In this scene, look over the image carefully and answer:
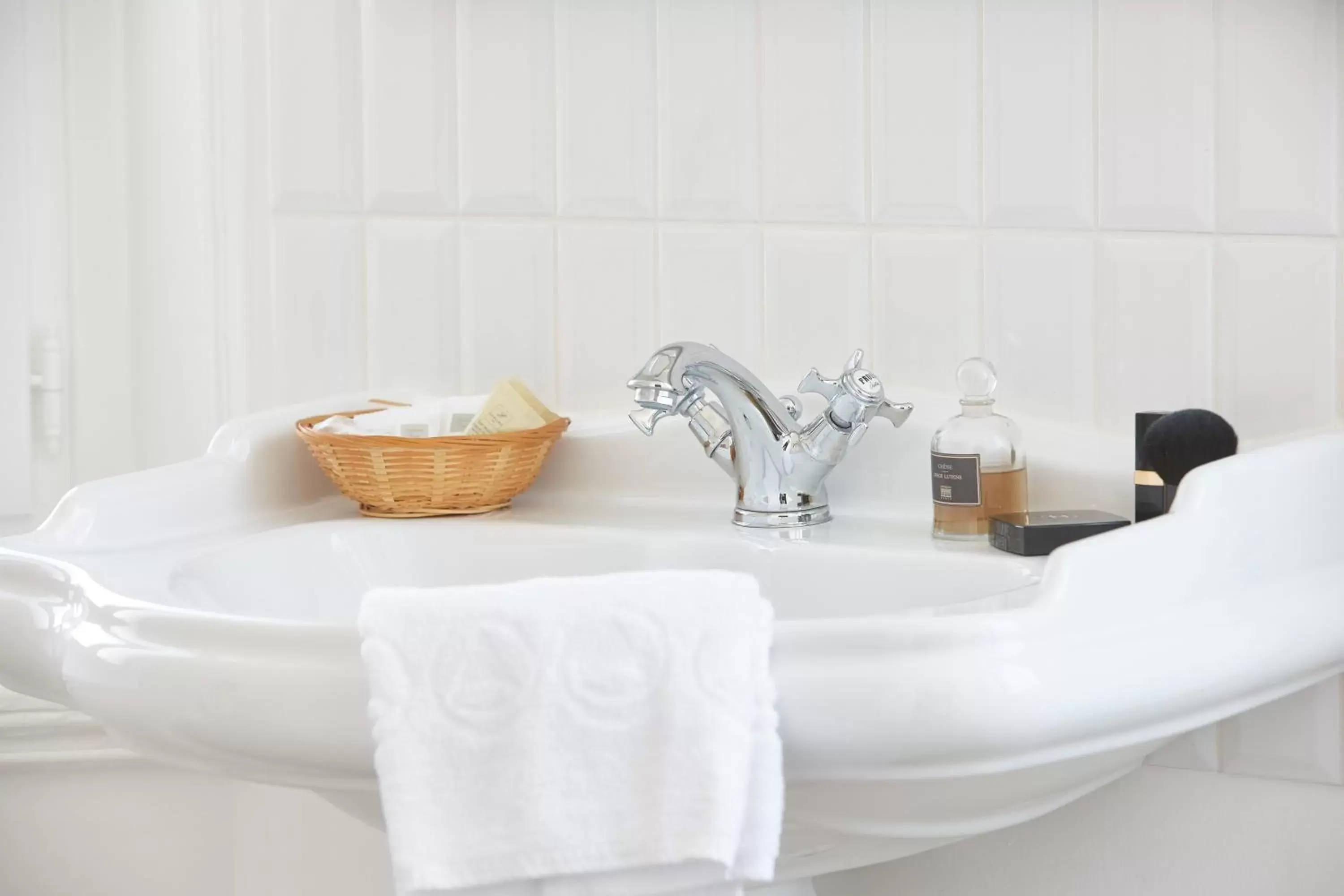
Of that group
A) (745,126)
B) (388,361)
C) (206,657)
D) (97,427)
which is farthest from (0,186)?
(206,657)

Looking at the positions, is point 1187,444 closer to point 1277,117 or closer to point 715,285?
point 1277,117

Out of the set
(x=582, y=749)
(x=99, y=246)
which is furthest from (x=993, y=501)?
(x=99, y=246)

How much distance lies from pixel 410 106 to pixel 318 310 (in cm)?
22

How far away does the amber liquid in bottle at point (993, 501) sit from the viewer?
39.8 inches

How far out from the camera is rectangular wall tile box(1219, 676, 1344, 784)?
1012 millimetres

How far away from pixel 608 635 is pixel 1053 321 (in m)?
0.63

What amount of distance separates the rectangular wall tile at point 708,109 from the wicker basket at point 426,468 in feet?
0.88

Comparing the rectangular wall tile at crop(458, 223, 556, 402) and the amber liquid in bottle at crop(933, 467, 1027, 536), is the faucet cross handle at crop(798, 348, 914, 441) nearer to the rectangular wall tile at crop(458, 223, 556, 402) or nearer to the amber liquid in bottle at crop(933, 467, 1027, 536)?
the amber liquid in bottle at crop(933, 467, 1027, 536)

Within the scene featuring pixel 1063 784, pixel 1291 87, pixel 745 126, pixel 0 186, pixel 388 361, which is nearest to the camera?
pixel 1063 784

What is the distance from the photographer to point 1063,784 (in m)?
0.81

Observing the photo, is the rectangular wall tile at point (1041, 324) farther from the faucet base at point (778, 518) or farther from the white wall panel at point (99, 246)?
the white wall panel at point (99, 246)

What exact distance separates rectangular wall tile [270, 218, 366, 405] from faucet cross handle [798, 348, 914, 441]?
0.50 meters

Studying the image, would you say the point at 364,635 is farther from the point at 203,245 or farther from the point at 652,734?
the point at 203,245

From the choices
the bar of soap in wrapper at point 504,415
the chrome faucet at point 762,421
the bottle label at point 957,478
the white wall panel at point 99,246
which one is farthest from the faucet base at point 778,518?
the white wall panel at point 99,246
